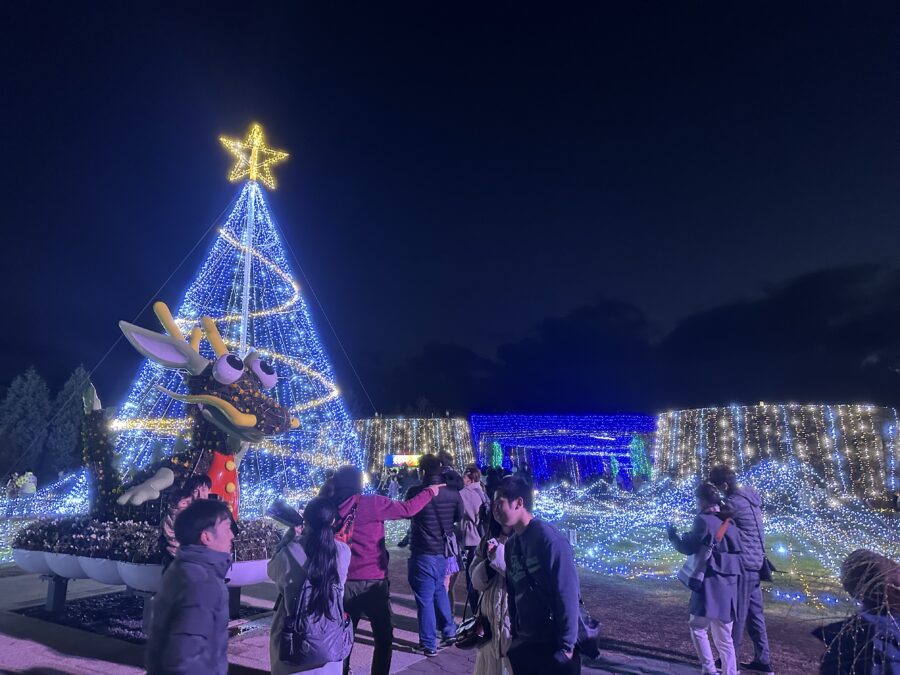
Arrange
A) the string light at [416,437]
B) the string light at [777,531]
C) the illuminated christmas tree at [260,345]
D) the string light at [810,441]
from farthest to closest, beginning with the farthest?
the string light at [416,437] → the string light at [810,441] → the illuminated christmas tree at [260,345] → the string light at [777,531]

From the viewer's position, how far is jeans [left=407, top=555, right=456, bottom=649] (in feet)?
16.2

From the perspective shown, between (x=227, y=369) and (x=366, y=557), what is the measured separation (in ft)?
8.57

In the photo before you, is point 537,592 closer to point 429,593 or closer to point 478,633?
point 478,633

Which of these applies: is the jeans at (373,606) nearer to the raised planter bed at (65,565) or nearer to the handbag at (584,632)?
the handbag at (584,632)

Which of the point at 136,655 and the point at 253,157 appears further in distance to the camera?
the point at 253,157

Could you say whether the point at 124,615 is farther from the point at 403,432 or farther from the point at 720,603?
the point at 403,432

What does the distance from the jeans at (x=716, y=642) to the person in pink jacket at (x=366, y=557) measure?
2.45 metres

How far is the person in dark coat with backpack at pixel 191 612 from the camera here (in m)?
2.23

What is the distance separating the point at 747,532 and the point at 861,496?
1704 centimetres

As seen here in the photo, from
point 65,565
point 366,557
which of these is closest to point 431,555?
point 366,557

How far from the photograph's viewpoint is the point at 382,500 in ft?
14.4

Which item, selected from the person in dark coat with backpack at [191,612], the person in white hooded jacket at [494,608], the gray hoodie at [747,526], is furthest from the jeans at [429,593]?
the person in dark coat with backpack at [191,612]

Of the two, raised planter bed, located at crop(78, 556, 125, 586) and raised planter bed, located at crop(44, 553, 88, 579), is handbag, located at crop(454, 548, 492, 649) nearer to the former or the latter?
raised planter bed, located at crop(78, 556, 125, 586)

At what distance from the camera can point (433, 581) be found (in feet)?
16.6
